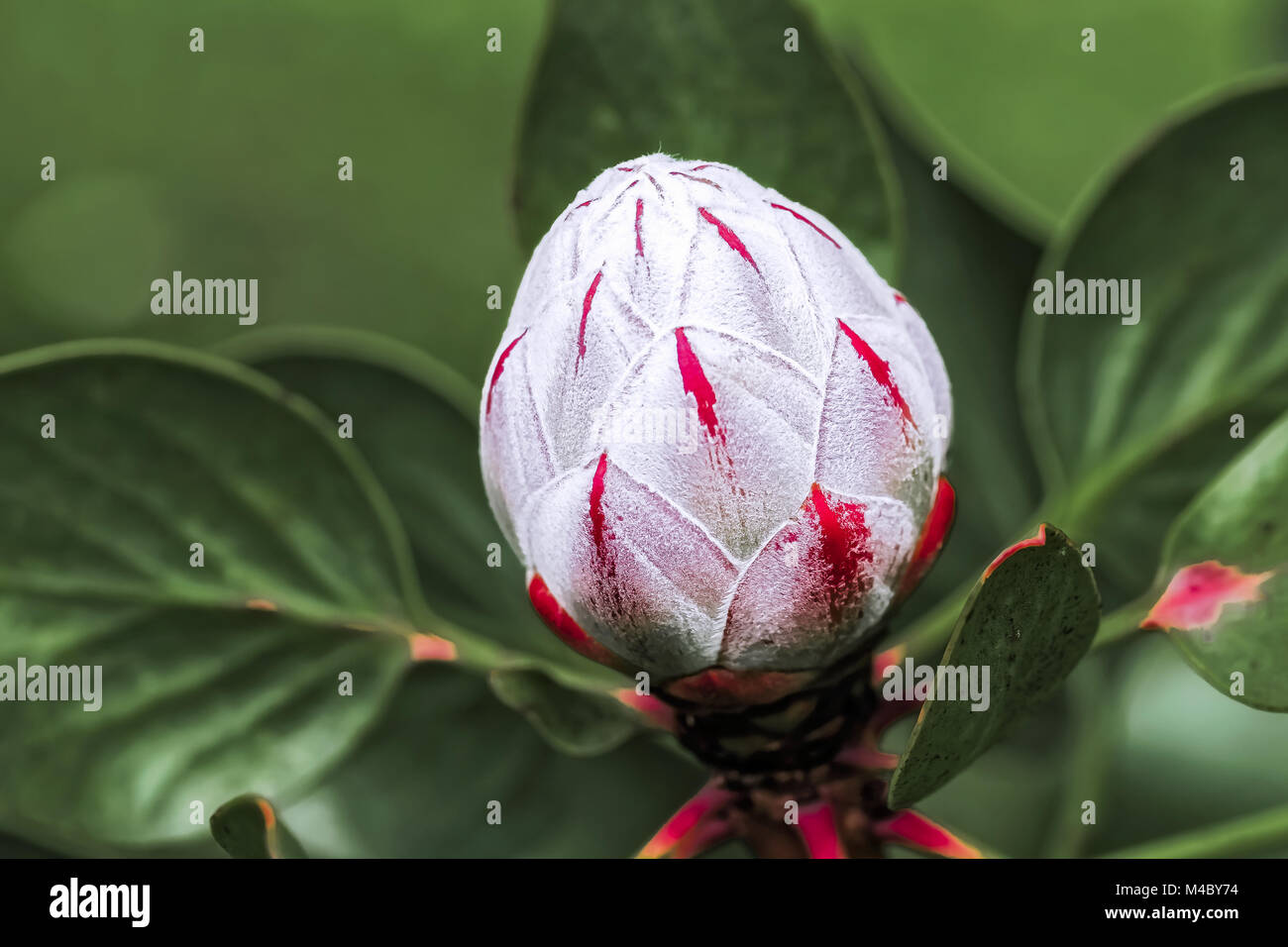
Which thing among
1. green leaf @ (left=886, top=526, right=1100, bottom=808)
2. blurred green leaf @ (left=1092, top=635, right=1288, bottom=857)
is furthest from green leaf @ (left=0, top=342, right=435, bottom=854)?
blurred green leaf @ (left=1092, top=635, right=1288, bottom=857)

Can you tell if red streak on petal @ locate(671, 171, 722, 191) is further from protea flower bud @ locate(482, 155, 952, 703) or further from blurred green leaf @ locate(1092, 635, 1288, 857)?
blurred green leaf @ locate(1092, 635, 1288, 857)

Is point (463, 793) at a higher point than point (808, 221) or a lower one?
lower

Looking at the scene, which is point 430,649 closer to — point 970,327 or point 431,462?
point 431,462

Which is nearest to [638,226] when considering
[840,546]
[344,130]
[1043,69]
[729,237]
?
[729,237]
